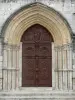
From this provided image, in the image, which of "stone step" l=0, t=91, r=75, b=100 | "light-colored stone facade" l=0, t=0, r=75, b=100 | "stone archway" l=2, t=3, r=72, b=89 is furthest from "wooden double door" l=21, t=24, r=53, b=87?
"stone step" l=0, t=91, r=75, b=100

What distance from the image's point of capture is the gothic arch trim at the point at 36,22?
11.3 m

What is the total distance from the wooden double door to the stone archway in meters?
0.18

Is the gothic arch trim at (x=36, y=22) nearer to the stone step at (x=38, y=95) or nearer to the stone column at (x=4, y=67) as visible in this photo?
the stone column at (x=4, y=67)

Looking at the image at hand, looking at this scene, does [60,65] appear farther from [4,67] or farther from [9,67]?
[4,67]

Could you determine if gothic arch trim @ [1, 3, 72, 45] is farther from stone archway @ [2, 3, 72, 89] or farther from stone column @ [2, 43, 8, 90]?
stone column @ [2, 43, 8, 90]

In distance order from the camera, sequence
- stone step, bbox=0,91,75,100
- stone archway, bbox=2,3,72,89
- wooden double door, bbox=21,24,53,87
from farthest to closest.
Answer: wooden double door, bbox=21,24,53,87
stone archway, bbox=2,3,72,89
stone step, bbox=0,91,75,100

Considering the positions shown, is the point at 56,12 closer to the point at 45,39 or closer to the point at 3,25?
the point at 45,39

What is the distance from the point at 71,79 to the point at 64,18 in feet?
6.70

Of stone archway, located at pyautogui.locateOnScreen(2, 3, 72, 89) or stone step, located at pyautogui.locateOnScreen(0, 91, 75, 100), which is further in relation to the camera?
stone archway, located at pyautogui.locateOnScreen(2, 3, 72, 89)

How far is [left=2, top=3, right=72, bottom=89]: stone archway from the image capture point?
11.3m

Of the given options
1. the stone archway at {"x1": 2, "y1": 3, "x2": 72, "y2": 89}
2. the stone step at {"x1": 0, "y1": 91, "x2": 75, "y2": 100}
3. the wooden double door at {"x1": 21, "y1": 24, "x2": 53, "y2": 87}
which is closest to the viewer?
the stone step at {"x1": 0, "y1": 91, "x2": 75, "y2": 100}

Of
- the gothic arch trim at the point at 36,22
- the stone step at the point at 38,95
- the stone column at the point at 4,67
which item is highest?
the gothic arch trim at the point at 36,22

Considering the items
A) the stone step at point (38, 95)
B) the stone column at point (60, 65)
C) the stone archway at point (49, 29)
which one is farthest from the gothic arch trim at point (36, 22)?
the stone step at point (38, 95)

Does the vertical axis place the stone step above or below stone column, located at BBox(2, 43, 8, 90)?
below
